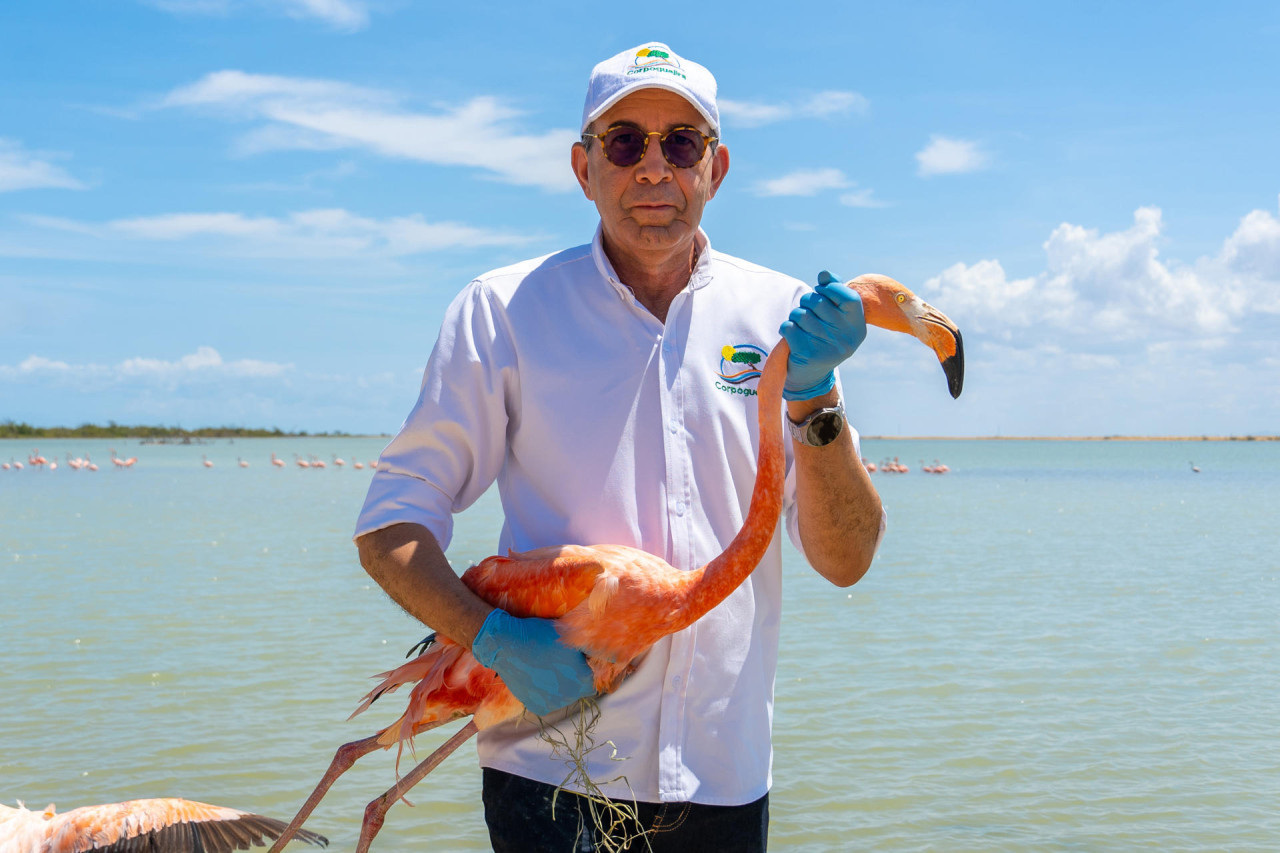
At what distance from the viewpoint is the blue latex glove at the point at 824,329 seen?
256 cm

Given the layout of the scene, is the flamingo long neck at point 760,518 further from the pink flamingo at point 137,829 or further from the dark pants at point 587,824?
the pink flamingo at point 137,829

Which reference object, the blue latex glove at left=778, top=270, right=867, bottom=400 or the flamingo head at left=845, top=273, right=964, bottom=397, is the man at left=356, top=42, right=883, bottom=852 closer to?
the blue latex glove at left=778, top=270, right=867, bottom=400

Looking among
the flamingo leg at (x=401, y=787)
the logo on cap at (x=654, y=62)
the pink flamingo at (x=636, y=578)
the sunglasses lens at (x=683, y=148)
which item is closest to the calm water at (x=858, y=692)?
the flamingo leg at (x=401, y=787)

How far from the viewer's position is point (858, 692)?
993 cm

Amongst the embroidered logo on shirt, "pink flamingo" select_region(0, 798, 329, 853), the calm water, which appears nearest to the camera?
the embroidered logo on shirt

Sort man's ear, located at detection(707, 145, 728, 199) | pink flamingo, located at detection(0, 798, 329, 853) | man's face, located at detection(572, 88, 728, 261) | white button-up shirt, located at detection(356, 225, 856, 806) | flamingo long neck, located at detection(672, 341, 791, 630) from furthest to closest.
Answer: pink flamingo, located at detection(0, 798, 329, 853) → man's ear, located at detection(707, 145, 728, 199) → man's face, located at detection(572, 88, 728, 261) → white button-up shirt, located at detection(356, 225, 856, 806) → flamingo long neck, located at detection(672, 341, 791, 630)

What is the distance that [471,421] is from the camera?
2.79 meters

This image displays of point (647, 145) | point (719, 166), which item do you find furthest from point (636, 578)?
point (719, 166)

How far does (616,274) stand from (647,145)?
385 mm

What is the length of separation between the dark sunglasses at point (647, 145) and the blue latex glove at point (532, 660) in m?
1.28

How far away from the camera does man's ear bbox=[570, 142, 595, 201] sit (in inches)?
123

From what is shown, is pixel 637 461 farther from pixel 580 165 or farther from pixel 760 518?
pixel 580 165

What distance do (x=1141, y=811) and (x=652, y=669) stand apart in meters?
6.21

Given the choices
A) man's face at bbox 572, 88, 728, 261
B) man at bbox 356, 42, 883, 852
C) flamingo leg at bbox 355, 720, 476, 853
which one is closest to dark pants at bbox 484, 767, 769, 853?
man at bbox 356, 42, 883, 852
